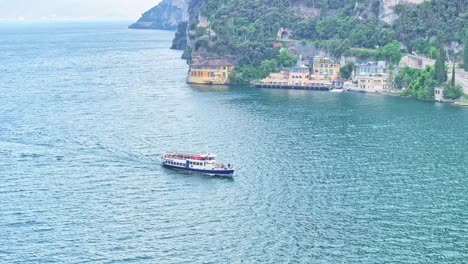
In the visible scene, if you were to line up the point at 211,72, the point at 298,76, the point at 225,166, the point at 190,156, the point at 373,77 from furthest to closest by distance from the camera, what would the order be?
the point at 211,72
the point at 298,76
the point at 373,77
the point at 190,156
the point at 225,166

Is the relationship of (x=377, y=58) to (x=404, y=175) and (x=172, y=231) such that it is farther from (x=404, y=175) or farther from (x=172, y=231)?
(x=172, y=231)

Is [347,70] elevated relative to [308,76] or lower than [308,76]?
elevated

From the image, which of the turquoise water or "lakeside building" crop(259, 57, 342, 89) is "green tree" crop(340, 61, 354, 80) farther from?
the turquoise water

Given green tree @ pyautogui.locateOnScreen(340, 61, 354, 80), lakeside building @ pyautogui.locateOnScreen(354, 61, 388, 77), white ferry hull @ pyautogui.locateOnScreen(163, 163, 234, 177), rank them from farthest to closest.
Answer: green tree @ pyautogui.locateOnScreen(340, 61, 354, 80), lakeside building @ pyautogui.locateOnScreen(354, 61, 388, 77), white ferry hull @ pyautogui.locateOnScreen(163, 163, 234, 177)

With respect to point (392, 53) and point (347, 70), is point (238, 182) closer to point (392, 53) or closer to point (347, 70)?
point (347, 70)

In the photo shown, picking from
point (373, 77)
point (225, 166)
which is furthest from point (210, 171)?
point (373, 77)

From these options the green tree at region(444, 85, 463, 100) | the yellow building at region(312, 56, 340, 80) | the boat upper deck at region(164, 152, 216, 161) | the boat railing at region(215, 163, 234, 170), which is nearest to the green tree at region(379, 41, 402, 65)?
the yellow building at region(312, 56, 340, 80)
